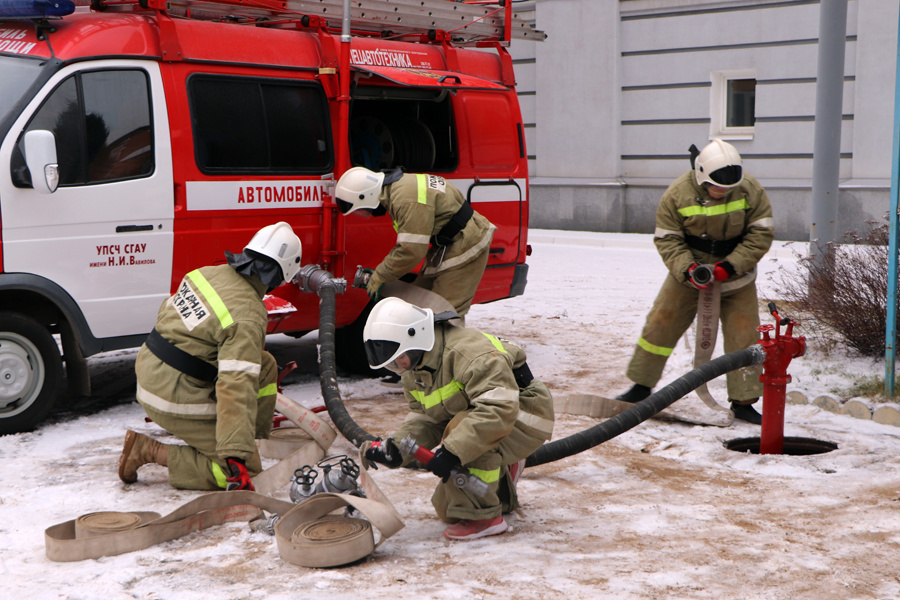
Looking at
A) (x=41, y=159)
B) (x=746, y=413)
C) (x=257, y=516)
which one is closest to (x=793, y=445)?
(x=746, y=413)

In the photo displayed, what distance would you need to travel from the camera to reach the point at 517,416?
3.84 m

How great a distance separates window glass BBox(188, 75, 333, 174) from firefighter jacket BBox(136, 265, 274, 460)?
4.80 ft

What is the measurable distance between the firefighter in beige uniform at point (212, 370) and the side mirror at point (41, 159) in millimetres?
1028

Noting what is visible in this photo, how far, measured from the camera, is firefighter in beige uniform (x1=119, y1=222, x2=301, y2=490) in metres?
4.36

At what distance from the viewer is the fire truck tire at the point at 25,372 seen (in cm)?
535

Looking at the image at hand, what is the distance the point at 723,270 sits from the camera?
229 inches

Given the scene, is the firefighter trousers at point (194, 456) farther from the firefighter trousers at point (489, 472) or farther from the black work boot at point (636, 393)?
the black work boot at point (636, 393)

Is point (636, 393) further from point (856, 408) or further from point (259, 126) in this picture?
point (259, 126)

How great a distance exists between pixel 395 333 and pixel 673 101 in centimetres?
1344

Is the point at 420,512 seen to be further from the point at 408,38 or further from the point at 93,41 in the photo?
the point at 408,38

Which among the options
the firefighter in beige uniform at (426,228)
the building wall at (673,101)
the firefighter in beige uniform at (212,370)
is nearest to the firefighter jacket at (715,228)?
Result: the firefighter in beige uniform at (426,228)

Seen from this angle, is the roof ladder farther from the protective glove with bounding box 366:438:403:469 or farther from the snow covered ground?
the protective glove with bounding box 366:438:403:469

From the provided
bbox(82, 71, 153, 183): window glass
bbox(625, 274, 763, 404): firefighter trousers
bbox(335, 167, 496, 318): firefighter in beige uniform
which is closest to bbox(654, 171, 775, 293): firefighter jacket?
bbox(625, 274, 763, 404): firefighter trousers

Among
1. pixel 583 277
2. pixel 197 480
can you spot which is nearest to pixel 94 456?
pixel 197 480
